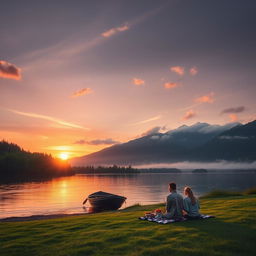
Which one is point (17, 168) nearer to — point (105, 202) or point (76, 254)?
point (105, 202)

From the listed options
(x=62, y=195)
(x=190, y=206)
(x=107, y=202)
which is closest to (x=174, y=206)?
(x=190, y=206)

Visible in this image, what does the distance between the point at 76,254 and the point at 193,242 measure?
4657 mm

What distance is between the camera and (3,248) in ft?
Result: 41.7

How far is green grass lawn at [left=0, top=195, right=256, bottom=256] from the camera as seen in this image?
35.4 feet

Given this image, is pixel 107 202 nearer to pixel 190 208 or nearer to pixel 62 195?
pixel 62 195

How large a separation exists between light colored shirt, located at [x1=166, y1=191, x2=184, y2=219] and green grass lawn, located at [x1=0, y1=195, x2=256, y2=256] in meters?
0.89

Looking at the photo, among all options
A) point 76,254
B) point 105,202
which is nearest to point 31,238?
point 76,254

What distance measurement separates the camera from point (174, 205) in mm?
15656

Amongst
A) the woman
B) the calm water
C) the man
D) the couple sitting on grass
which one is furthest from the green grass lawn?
the calm water

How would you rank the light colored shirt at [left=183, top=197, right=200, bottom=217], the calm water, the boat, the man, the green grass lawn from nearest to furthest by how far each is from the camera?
1. the green grass lawn
2. the man
3. the light colored shirt at [left=183, top=197, right=200, bottom=217]
4. the calm water
5. the boat

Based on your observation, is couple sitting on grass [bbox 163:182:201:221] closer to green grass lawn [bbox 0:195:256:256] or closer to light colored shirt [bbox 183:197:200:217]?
light colored shirt [bbox 183:197:200:217]

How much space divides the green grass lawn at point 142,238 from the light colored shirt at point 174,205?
89 centimetres

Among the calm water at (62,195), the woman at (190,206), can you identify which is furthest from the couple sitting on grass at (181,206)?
the calm water at (62,195)

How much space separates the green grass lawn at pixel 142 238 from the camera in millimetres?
10789
